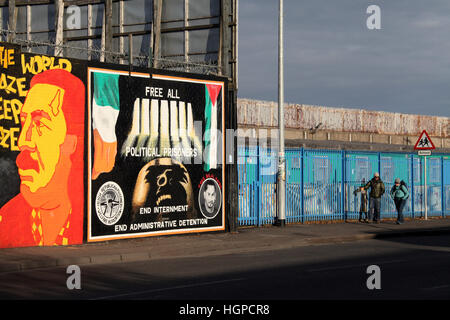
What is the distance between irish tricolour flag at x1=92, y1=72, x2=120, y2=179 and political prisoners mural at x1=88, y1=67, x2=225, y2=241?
0.03m

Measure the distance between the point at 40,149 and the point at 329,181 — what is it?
12.8 m

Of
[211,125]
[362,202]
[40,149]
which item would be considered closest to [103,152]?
[40,149]

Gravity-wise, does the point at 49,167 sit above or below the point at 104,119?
below

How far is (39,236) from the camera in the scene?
18188mm

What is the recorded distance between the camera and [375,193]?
2725 cm

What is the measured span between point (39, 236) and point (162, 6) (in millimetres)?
10079

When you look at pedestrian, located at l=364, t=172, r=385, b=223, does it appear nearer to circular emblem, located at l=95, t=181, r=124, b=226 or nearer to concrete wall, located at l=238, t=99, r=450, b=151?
concrete wall, located at l=238, t=99, r=450, b=151

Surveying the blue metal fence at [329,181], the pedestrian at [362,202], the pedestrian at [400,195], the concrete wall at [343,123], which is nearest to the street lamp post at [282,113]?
the blue metal fence at [329,181]

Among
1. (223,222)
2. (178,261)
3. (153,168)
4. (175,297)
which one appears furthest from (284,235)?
(175,297)

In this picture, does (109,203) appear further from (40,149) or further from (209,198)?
(209,198)

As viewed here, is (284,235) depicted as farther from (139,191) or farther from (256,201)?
(139,191)

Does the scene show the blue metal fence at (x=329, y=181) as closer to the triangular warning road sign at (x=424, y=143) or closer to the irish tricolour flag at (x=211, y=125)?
the irish tricolour flag at (x=211, y=125)

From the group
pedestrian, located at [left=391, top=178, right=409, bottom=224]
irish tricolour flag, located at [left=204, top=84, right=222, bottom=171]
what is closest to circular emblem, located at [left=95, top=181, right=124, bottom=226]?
irish tricolour flag, located at [left=204, top=84, right=222, bottom=171]

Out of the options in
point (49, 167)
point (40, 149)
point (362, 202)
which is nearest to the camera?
point (40, 149)
